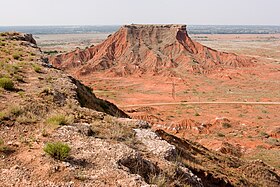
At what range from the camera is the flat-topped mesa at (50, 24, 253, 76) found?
2621 inches

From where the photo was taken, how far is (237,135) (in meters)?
27.5

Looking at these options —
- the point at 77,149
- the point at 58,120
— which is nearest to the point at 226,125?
the point at 58,120

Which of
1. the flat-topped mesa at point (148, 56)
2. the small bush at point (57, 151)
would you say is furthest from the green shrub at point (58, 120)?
the flat-topped mesa at point (148, 56)

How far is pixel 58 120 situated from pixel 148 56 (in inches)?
2531

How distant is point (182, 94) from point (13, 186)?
44.3 m

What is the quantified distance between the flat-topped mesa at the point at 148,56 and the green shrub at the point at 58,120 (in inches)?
2177

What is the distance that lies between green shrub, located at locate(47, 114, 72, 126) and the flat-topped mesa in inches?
2177

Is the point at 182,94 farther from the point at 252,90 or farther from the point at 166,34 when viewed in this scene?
the point at 166,34

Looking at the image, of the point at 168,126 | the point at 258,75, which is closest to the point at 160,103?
the point at 168,126

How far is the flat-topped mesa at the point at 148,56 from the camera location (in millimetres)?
66562

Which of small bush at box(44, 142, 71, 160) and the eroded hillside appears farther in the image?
small bush at box(44, 142, 71, 160)

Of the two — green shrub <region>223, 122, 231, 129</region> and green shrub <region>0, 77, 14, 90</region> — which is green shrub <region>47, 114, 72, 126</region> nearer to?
green shrub <region>0, 77, 14, 90</region>

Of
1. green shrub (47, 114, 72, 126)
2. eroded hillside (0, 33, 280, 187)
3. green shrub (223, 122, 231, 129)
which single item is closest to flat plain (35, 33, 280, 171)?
green shrub (223, 122, 231, 129)

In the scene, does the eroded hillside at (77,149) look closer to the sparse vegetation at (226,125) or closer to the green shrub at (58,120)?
the green shrub at (58,120)
